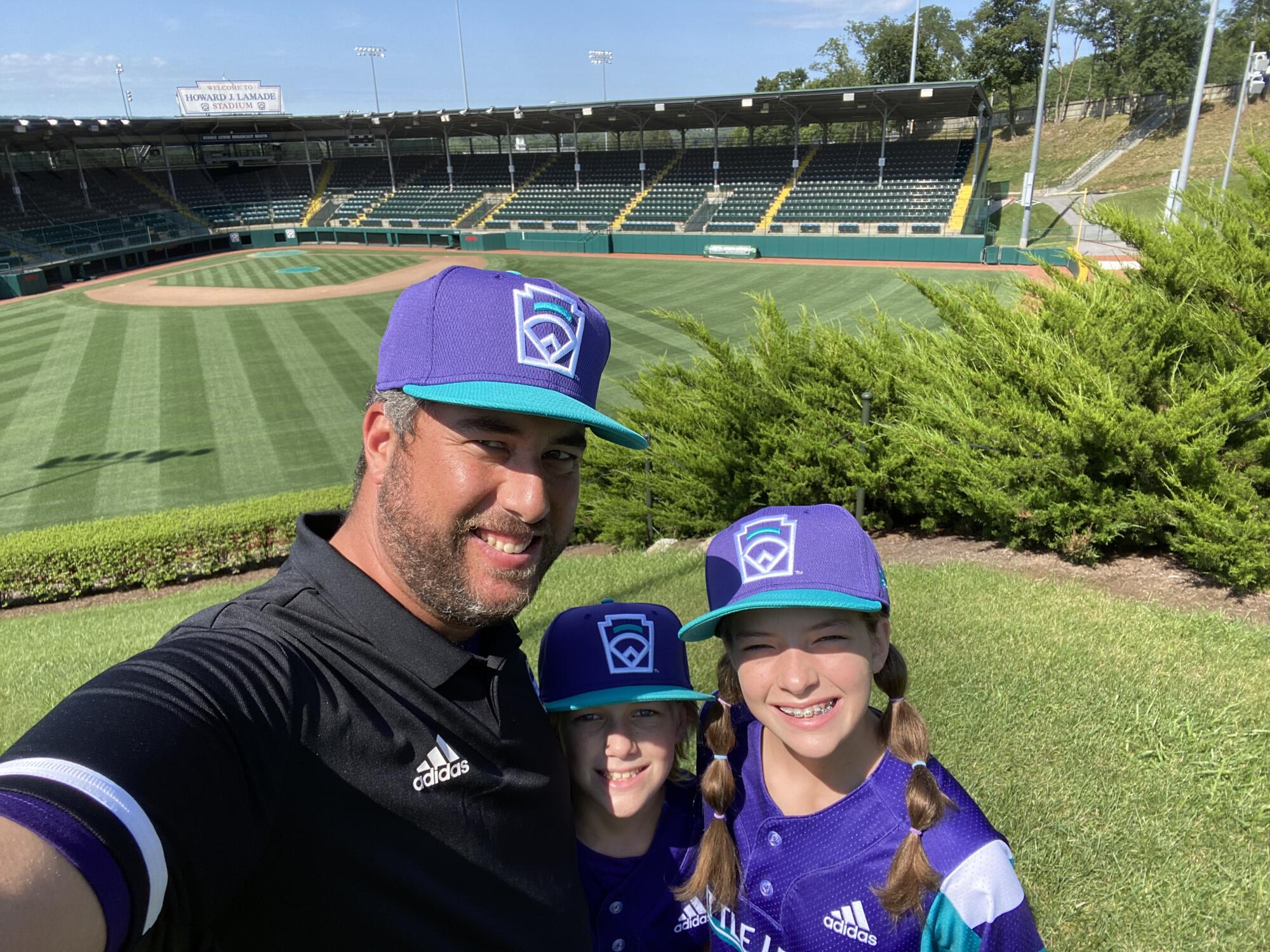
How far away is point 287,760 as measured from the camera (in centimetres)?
145

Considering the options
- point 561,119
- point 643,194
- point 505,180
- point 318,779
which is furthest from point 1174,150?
point 318,779

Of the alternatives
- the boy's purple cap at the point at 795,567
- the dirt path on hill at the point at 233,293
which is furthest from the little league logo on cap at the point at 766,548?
the dirt path on hill at the point at 233,293

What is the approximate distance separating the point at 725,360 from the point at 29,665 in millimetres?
7430

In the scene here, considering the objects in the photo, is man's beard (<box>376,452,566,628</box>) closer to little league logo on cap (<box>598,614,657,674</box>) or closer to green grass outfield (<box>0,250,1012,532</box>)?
little league logo on cap (<box>598,614,657,674</box>)

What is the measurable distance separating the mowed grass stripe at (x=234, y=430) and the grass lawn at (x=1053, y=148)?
49.8 meters

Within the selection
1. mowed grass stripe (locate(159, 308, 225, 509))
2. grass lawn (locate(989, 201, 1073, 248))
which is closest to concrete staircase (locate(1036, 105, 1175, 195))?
grass lawn (locate(989, 201, 1073, 248))

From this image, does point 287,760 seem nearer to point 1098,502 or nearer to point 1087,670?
point 1087,670

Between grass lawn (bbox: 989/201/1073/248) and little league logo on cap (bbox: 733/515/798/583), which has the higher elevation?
little league logo on cap (bbox: 733/515/798/583)

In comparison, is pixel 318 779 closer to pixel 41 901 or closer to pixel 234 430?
pixel 41 901

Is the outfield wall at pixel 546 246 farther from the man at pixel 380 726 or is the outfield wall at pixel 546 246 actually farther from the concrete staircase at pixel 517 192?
the man at pixel 380 726

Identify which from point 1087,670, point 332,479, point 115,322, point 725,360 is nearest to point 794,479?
→ point 725,360

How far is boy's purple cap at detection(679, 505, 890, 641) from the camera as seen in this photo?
Answer: 2135 millimetres

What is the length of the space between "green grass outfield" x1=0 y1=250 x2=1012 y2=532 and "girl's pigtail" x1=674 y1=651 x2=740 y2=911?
7684 mm

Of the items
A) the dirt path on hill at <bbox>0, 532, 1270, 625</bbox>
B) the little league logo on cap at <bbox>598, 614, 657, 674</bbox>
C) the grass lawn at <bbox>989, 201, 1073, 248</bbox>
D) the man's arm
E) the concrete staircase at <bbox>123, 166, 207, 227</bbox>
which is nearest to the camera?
the man's arm
